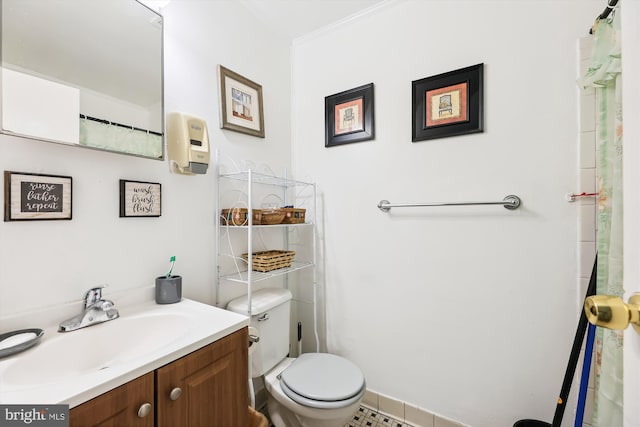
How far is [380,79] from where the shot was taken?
1.57 m

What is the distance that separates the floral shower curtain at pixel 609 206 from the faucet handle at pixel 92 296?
5.05 feet

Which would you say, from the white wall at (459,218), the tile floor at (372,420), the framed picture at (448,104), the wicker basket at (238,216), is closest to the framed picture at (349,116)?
the white wall at (459,218)

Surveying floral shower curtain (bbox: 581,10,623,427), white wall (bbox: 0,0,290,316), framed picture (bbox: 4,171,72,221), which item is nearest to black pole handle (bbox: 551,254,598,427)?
floral shower curtain (bbox: 581,10,623,427)

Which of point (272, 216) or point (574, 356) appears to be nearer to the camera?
point (574, 356)

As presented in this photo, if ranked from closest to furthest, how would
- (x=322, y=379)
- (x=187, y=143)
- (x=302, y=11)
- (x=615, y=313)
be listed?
(x=615, y=313), (x=187, y=143), (x=322, y=379), (x=302, y=11)

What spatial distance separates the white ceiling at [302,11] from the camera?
1539 mm

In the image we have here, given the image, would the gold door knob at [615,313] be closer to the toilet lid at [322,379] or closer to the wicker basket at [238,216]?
the toilet lid at [322,379]

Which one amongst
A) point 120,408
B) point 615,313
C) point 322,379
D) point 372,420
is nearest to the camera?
point 615,313

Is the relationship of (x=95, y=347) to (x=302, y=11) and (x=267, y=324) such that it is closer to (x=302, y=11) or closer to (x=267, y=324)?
(x=267, y=324)

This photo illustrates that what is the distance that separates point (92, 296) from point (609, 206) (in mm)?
1774

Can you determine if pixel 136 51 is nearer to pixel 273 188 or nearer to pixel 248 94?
pixel 248 94

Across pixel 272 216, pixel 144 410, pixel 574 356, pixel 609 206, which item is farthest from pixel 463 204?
pixel 144 410

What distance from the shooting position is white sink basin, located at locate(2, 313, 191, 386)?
69 centimetres

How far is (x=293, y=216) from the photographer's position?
5.07 ft
